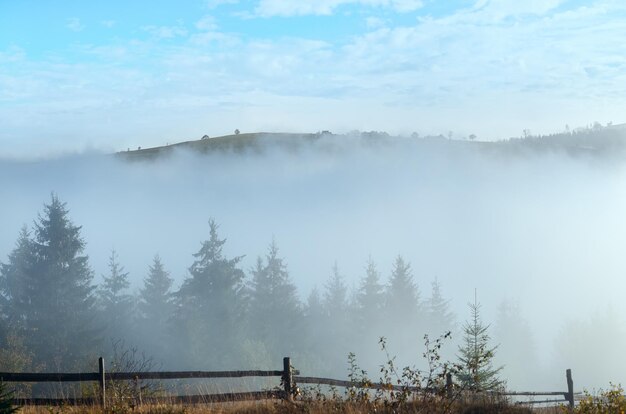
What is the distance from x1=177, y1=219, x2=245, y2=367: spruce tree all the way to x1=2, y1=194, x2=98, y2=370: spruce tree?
1194cm

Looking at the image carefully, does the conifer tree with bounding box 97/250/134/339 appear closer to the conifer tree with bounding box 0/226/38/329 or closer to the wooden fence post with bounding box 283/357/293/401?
the conifer tree with bounding box 0/226/38/329

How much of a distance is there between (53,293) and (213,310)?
65.4ft

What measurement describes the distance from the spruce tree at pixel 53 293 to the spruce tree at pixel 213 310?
39.2 feet

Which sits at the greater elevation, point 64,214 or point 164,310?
point 64,214

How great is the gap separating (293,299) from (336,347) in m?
10.4

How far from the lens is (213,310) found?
283 feet

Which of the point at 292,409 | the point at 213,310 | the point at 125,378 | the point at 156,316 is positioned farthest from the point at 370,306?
the point at 292,409

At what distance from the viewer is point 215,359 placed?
264 feet

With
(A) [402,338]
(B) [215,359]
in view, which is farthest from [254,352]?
(A) [402,338]

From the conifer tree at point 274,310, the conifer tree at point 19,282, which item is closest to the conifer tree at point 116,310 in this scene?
the conifer tree at point 19,282

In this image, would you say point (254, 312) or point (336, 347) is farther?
point (336, 347)

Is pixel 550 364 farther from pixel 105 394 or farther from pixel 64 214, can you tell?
pixel 105 394

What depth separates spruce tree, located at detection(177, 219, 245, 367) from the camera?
80.9 m

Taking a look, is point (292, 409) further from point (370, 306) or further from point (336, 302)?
point (336, 302)
